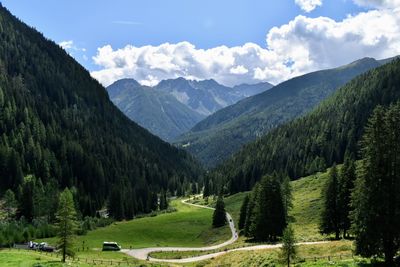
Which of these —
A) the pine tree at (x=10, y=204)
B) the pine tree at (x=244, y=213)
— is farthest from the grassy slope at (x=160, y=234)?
the pine tree at (x=10, y=204)

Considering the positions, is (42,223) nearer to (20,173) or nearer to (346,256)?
(20,173)

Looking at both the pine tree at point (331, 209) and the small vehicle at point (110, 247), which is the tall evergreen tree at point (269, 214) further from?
the small vehicle at point (110, 247)

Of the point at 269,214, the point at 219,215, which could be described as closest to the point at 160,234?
the point at 219,215

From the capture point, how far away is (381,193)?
44.7 metres

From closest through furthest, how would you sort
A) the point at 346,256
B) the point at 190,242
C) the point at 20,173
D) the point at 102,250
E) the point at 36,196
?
the point at 346,256, the point at 102,250, the point at 190,242, the point at 36,196, the point at 20,173

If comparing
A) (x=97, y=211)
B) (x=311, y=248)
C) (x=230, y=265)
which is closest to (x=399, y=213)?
(x=311, y=248)

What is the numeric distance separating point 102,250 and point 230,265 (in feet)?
148

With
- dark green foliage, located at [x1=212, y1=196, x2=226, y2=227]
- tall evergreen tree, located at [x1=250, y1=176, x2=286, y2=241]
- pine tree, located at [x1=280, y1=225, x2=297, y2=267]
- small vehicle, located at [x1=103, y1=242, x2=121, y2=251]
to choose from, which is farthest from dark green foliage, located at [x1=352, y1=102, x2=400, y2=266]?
dark green foliage, located at [x1=212, y1=196, x2=226, y2=227]

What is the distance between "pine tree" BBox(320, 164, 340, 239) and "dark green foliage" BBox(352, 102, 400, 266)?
3801 cm

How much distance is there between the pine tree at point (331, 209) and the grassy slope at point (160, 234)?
40413 mm

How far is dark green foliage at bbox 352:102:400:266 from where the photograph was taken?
44.0m

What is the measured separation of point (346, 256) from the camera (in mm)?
51562

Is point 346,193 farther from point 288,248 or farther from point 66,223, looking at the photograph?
point 66,223

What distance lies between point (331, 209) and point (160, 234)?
64865mm
